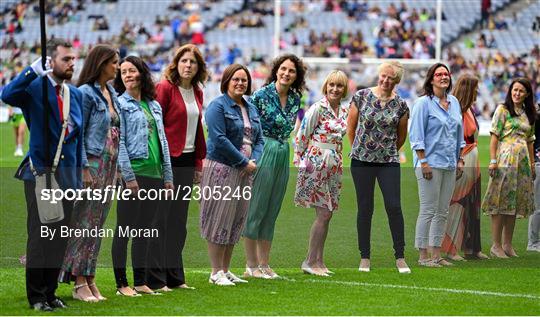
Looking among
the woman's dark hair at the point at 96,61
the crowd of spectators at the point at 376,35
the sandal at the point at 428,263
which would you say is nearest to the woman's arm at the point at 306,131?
the sandal at the point at 428,263

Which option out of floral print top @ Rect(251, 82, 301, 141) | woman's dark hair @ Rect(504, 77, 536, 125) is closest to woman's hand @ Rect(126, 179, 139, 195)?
floral print top @ Rect(251, 82, 301, 141)

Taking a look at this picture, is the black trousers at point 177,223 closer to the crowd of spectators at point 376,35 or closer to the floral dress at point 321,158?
the floral dress at point 321,158

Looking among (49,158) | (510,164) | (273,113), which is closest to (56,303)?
(49,158)

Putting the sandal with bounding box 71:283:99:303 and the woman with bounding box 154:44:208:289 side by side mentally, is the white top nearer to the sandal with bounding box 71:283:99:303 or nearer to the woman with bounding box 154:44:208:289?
the woman with bounding box 154:44:208:289

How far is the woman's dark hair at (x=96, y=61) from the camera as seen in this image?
8461 millimetres

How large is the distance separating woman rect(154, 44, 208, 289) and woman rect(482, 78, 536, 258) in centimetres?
378

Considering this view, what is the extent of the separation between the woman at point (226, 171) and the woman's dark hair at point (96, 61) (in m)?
1.29

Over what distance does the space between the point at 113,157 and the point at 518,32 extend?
37.2 meters

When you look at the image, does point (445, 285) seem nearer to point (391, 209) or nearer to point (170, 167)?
point (391, 209)

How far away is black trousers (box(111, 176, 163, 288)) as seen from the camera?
886 cm

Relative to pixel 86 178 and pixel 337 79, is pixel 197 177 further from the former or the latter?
pixel 337 79

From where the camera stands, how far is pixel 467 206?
12180mm

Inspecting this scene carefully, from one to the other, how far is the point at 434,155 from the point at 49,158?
4.31m

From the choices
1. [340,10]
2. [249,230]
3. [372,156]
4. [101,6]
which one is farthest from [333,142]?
[101,6]
